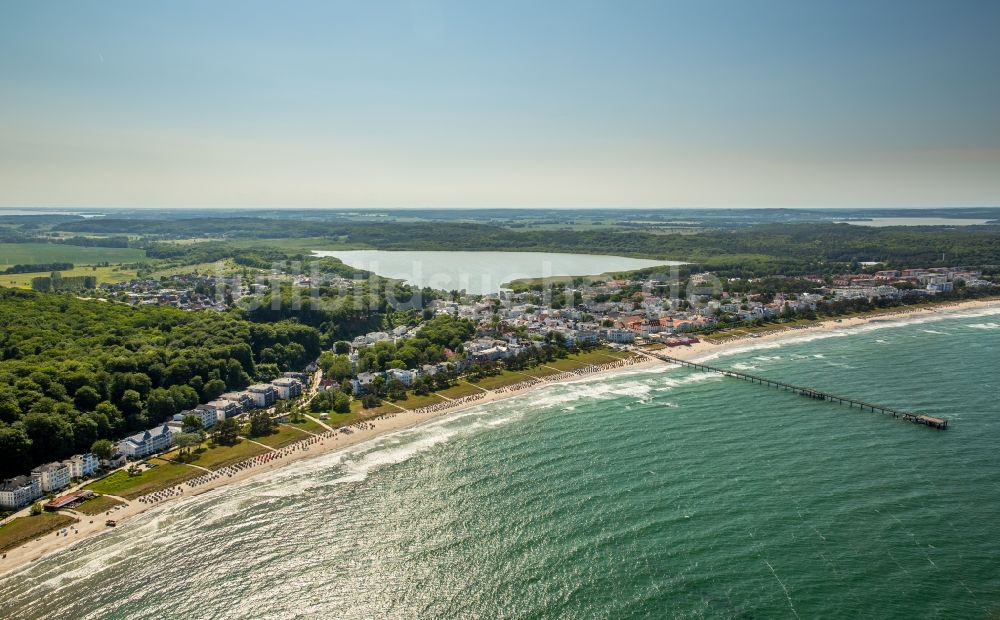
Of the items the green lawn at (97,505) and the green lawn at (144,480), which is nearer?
the green lawn at (97,505)

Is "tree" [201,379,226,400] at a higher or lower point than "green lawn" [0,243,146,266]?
lower

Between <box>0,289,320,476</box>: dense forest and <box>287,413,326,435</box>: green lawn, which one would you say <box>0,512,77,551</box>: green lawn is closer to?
<box>0,289,320,476</box>: dense forest

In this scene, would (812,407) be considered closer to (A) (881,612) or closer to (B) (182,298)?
(A) (881,612)

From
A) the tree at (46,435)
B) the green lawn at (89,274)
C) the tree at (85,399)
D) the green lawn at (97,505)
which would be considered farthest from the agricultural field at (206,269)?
the green lawn at (97,505)

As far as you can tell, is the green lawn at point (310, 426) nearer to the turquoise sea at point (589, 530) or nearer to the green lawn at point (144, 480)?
the turquoise sea at point (589, 530)


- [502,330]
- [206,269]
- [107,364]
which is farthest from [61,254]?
[502,330]

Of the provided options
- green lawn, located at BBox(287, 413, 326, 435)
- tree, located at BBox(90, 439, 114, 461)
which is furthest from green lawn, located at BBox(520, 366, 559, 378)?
tree, located at BBox(90, 439, 114, 461)
